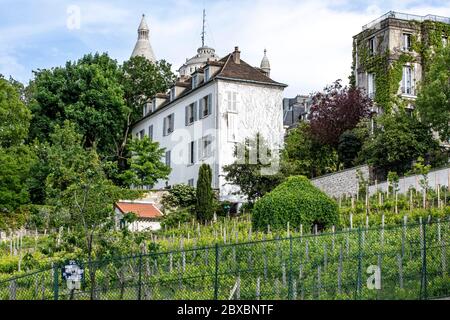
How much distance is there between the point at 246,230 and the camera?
128ft

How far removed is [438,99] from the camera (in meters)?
44.8

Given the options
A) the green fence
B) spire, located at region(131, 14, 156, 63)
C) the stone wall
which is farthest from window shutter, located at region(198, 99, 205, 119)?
spire, located at region(131, 14, 156, 63)

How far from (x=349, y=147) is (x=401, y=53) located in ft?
24.4

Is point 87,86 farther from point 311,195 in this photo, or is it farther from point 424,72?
point 311,195

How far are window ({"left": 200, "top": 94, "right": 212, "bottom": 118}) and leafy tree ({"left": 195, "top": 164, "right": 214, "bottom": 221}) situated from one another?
651 centimetres

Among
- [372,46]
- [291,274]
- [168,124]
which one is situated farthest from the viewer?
[168,124]

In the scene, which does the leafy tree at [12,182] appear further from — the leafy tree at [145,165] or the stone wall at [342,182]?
the stone wall at [342,182]

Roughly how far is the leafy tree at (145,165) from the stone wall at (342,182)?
12028 millimetres

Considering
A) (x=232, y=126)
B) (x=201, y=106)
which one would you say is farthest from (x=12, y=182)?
(x=232, y=126)

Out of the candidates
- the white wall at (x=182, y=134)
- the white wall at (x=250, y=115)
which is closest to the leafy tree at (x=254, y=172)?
the white wall at (x=250, y=115)

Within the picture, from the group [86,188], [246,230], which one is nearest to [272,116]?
[246,230]

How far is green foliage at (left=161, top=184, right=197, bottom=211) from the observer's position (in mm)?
51594

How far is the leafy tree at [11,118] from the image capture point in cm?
5512

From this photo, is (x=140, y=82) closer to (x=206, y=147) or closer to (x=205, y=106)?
(x=205, y=106)
